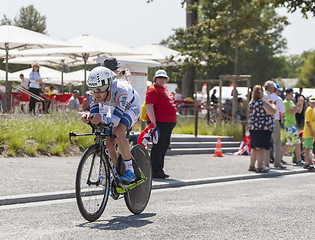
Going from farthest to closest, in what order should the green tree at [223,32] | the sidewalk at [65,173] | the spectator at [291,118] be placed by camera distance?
the green tree at [223,32]
the spectator at [291,118]
the sidewalk at [65,173]

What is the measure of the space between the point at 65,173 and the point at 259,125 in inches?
182

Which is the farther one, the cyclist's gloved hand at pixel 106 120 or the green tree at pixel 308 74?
the green tree at pixel 308 74

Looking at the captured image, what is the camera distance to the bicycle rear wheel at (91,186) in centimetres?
679

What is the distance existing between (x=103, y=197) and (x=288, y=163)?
1086 centimetres

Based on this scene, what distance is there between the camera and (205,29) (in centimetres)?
3088

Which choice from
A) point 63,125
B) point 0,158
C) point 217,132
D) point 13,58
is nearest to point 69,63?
point 13,58

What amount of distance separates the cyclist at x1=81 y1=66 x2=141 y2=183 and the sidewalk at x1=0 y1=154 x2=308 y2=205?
208 centimetres

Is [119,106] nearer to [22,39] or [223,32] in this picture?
[22,39]

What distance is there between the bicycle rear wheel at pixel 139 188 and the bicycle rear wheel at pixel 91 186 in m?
0.48

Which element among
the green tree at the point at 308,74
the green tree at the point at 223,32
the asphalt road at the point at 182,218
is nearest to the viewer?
the asphalt road at the point at 182,218

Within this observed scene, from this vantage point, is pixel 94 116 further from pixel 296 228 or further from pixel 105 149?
pixel 296 228

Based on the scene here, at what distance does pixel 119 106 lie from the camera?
7.25 meters

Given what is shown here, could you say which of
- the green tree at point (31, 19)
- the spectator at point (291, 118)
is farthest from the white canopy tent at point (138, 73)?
the green tree at point (31, 19)

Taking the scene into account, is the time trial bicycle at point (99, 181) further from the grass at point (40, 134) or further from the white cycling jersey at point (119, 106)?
the grass at point (40, 134)
